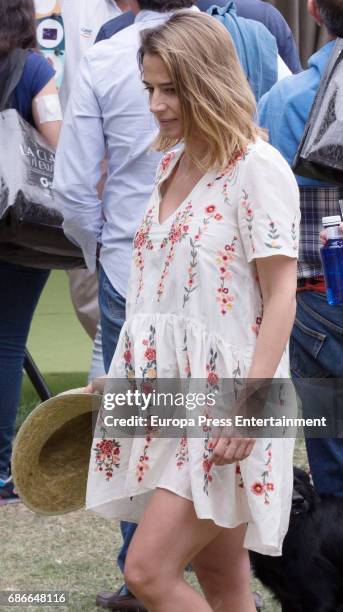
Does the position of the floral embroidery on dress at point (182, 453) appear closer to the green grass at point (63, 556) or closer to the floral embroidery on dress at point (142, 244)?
the floral embroidery on dress at point (142, 244)

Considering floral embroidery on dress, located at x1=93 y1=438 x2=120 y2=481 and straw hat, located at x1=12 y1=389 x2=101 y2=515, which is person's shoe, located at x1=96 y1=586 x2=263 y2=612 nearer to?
straw hat, located at x1=12 y1=389 x2=101 y2=515

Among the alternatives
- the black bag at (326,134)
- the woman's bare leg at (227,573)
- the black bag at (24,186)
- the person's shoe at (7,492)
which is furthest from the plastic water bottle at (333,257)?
the person's shoe at (7,492)

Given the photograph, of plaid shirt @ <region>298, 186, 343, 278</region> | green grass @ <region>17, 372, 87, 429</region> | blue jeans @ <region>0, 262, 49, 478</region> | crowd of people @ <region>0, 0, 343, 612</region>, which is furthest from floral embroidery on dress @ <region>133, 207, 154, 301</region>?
green grass @ <region>17, 372, 87, 429</region>

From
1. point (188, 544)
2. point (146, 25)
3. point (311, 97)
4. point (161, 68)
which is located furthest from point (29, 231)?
point (188, 544)

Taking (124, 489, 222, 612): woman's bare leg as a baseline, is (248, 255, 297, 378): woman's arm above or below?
above

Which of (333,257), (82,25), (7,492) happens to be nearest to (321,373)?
(333,257)

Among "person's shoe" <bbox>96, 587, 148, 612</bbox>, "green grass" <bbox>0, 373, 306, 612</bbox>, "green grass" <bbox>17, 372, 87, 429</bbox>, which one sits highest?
"person's shoe" <bbox>96, 587, 148, 612</bbox>

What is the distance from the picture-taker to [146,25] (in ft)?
11.9

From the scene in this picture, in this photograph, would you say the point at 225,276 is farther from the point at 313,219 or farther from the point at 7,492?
the point at 7,492

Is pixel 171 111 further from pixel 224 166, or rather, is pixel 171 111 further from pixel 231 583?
pixel 231 583

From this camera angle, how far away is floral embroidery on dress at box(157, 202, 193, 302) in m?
2.72

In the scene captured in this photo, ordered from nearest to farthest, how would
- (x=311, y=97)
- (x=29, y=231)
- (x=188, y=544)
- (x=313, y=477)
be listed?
(x=188, y=544)
(x=311, y=97)
(x=313, y=477)
(x=29, y=231)

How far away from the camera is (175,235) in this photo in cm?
273

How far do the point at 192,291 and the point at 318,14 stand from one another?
1.04 m
